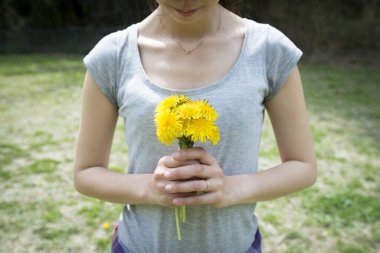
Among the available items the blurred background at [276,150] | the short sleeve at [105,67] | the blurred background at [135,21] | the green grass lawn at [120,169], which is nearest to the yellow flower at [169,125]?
the short sleeve at [105,67]

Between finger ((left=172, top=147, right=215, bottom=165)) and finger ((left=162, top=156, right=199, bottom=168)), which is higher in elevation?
finger ((left=172, top=147, right=215, bottom=165))

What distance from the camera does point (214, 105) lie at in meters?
1.04

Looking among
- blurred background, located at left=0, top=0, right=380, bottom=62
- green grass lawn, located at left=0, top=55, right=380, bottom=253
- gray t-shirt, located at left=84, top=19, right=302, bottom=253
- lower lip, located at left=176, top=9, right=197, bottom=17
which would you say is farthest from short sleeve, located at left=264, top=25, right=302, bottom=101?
blurred background, located at left=0, top=0, right=380, bottom=62

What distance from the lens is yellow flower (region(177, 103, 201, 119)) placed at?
872mm

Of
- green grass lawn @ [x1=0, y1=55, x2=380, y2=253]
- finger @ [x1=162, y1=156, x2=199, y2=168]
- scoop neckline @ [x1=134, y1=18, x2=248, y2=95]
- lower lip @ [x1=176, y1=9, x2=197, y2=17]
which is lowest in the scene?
green grass lawn @ [x1=0, y1=55, x2=380, y2=253]

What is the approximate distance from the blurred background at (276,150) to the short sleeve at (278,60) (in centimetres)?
32

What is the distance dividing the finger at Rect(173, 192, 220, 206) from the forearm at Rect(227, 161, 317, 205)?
7cm

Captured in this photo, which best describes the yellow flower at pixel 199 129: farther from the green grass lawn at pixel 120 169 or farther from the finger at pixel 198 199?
the green grass lawn at pixel 120 169

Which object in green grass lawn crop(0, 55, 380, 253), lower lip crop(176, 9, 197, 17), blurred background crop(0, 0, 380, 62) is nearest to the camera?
lower lip crop(176, 9, 197, 17)

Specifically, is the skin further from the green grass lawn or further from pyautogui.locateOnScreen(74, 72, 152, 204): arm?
the green grass lawn

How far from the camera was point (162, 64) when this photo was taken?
1122 mm

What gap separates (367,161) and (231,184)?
3.67m

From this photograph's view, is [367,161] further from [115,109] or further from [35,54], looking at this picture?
[35,54]

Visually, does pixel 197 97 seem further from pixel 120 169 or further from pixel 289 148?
pixel 120 169
